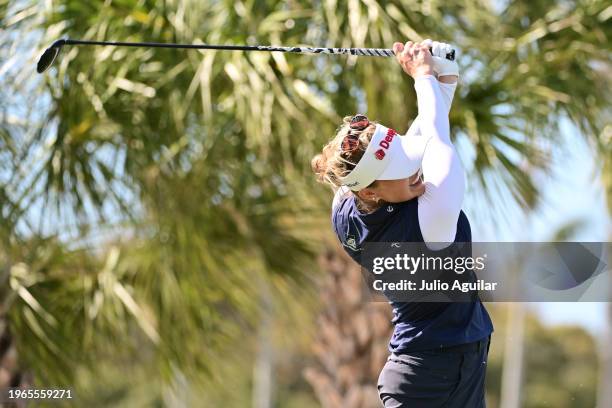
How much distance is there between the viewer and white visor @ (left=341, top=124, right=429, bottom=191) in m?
2.76

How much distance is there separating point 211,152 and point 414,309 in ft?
12.0

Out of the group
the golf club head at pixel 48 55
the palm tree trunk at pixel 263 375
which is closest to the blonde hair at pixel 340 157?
the golf club head at pixel 48 55

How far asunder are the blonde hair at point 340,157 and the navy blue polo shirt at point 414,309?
0.15m

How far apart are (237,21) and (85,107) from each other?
1.05 metres

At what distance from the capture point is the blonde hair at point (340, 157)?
9.16ft

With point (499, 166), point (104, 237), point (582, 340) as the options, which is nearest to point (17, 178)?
point (104, 237)

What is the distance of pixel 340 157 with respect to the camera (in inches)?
111

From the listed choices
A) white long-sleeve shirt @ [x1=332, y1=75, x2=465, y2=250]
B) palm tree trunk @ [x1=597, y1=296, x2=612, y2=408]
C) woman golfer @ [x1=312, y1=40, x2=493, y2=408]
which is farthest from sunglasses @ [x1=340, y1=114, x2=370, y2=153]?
palm tree trunk @ [x1=597, y1=296, x2=612, y2=408]

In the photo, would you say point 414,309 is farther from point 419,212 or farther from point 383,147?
point 383,147

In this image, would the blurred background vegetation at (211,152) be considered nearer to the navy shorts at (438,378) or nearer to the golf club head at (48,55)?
the golf club head at (48,55)

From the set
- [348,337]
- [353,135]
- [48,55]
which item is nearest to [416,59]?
[353,135]

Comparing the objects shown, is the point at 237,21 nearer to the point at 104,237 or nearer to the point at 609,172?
the point at 104,237

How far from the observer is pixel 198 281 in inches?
268

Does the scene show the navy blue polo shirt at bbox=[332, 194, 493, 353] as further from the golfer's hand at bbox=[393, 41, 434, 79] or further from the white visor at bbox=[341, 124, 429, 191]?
the golfer's hand at bbox=[393, 41, 434, 79]
